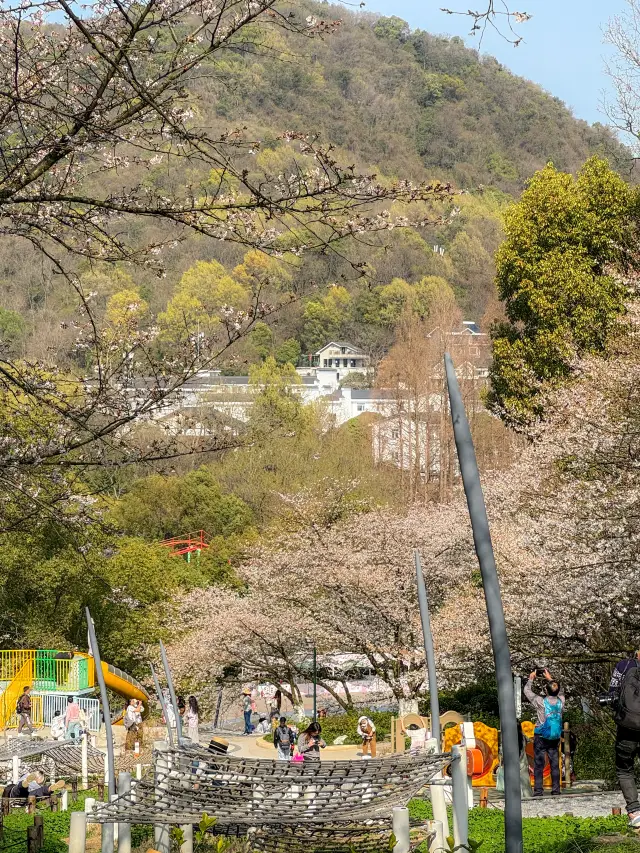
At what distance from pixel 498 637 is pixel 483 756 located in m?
7.98

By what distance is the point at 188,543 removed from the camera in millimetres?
34250

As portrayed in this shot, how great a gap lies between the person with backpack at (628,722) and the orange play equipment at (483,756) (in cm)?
471

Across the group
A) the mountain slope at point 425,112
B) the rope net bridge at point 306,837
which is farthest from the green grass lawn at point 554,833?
the mountain slope at point 425,112

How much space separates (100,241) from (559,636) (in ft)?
33.3

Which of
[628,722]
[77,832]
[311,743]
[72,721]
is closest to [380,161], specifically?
[72,721]

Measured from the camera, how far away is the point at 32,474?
7508 mm

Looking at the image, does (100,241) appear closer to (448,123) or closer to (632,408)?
(632,408)

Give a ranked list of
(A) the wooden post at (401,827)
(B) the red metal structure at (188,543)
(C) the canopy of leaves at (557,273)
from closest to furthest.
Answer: (A) the wooden post at (401,827) < (C) the canopy of leaves at (557,273) < (B) the red metal structure at (188,543)

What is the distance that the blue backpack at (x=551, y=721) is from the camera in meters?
10.1

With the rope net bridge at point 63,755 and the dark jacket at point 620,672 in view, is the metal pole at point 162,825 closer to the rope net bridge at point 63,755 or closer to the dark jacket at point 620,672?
the dark jacket at point 620,672

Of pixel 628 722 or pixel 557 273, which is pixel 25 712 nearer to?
pixel 628 722

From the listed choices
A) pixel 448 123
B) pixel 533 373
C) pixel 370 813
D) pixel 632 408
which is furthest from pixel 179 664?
pixel 448 123

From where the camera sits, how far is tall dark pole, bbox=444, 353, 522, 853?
4332 millimetres

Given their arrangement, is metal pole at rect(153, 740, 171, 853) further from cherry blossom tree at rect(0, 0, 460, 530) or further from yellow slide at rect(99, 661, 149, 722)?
yellow slide at rect(99, 661, 149, 722)
